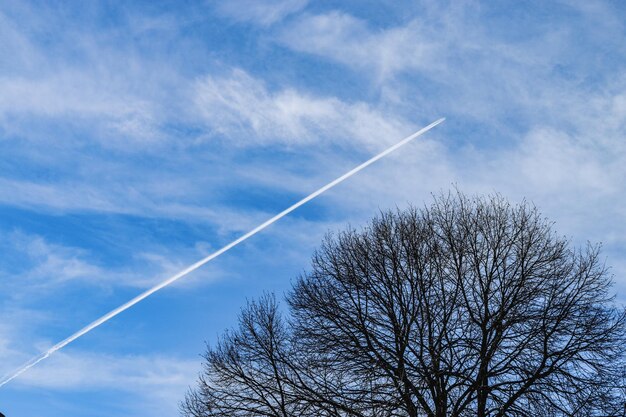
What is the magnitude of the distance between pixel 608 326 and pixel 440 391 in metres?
5.79

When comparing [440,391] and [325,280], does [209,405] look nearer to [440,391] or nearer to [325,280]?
[325,280]

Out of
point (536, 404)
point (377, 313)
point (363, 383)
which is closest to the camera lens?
point (536, 404)

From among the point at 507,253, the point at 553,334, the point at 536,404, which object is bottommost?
the point at 536,404

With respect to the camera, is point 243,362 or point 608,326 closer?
point 608,326

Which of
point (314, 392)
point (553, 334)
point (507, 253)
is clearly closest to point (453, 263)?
point (507, 253)

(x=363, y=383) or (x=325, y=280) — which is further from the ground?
(x=325, y=280)

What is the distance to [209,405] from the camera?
2447 cm

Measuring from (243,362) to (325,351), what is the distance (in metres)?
3.29

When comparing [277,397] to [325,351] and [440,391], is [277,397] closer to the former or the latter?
[325,351]

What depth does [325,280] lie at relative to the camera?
25109 millimetres

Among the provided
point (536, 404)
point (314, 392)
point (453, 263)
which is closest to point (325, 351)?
point (314, 392)

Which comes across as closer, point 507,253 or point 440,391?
point 440,391

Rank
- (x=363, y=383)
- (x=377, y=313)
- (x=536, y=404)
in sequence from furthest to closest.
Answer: (x=377, y=313) → (x=363, y=383) → (x=536, y=404)

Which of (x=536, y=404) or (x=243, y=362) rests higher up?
(x=243, y=362)
